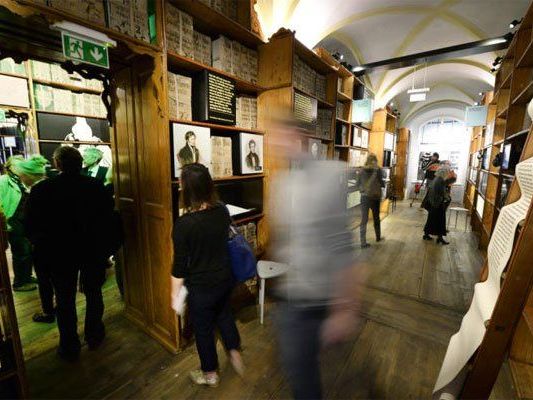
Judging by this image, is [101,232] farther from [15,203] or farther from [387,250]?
[387,250]

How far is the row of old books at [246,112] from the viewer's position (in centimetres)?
267

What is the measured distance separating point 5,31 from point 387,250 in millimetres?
5130

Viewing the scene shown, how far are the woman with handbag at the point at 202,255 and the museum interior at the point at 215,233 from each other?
0.5 inches

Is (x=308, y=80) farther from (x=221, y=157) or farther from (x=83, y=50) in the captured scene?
(x=83, y=50)

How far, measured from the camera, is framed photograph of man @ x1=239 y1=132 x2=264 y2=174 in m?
2.57

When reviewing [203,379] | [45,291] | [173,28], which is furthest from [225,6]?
[45,291]

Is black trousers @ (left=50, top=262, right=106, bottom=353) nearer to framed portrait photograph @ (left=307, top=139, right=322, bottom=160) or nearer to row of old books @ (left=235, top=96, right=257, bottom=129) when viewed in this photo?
row of old books @ (left=235, top=96, right=257, bottom=129)

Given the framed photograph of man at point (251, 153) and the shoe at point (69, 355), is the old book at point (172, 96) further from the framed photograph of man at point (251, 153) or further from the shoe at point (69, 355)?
the shoe at point (69, 355)

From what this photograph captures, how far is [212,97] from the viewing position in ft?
7.06

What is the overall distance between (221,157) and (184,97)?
0.61 meters

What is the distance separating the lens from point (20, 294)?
3.01 meters

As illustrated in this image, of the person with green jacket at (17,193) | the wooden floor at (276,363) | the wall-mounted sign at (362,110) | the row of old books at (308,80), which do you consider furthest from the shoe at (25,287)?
the wall-mounted sign at (362,110)

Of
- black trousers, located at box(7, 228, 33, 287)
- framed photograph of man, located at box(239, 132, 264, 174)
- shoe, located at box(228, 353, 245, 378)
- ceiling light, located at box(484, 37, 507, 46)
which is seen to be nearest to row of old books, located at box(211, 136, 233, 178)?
framed photograph of man, located at box(239, 132, 264, 174)

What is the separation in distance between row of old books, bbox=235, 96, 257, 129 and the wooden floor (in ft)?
6.54
